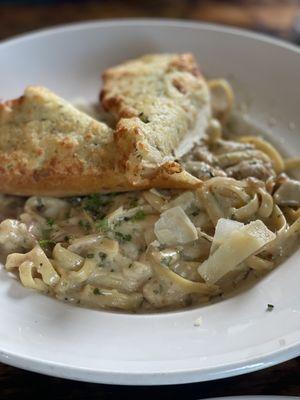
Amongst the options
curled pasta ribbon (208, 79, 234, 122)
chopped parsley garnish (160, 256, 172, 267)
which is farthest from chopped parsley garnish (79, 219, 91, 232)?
curled pasta ribbon (208, 79, 234, 122)

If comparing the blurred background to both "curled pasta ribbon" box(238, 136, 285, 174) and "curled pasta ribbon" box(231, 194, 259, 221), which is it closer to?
"curled pasta ribbon" box(238, 136, 285, 174)

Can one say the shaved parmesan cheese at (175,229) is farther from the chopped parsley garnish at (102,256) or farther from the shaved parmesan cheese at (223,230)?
the chopped parsley garnish at (102,256)

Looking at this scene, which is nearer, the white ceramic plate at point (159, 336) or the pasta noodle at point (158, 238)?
the white ceramic plate at point (159, 336)

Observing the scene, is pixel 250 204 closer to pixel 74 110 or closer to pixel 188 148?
pixel 188 148

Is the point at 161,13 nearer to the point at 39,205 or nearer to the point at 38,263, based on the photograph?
the point at 39,205


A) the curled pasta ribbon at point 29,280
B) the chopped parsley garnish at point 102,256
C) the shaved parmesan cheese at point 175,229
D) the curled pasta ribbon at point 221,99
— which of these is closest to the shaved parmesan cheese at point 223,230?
the shaved parmesan cheese at point 175,229

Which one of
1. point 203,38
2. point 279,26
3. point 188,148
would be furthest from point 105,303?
point 279,26
